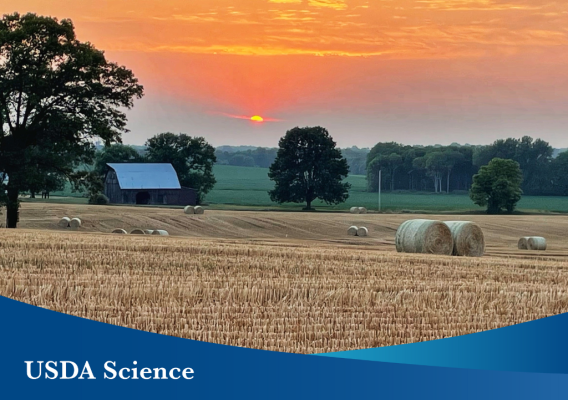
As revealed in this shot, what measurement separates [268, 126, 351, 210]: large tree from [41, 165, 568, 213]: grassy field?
1.32m

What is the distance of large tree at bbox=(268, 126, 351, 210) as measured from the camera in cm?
8406

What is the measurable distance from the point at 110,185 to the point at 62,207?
27948mm

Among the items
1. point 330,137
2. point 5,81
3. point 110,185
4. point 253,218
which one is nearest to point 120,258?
point 5,81

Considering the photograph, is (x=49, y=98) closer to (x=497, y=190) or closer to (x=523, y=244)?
(x=523, y=244)

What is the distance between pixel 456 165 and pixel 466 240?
9304cm

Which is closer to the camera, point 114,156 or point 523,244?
point 523,244

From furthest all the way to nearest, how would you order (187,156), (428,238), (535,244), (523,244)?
1. (187,156)
2. (523,244)
3. (535,244)
4. (428,238)

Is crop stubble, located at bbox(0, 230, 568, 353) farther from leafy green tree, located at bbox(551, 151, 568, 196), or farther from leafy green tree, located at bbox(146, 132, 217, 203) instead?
leafy green tree, located at bbox(551, 151, 568, 196)

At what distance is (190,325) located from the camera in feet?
20.9

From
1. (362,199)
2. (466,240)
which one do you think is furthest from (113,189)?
(466,240)

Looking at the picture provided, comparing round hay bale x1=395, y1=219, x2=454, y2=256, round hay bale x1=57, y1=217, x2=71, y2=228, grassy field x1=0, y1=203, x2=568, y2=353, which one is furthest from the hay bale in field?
grassy field x1=0, y1=203, x2=568, y2=353

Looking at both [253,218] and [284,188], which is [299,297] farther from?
[284,188]

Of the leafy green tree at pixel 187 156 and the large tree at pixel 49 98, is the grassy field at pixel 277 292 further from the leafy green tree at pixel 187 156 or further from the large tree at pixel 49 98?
the leafy green tree at pixel 187 156

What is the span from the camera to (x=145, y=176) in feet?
267
